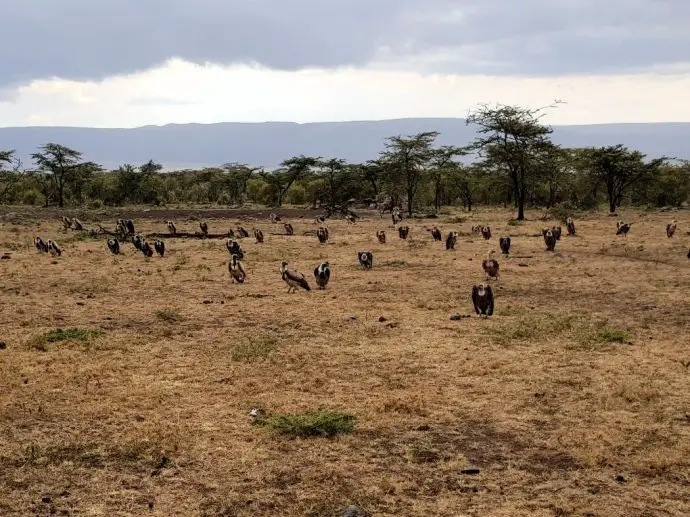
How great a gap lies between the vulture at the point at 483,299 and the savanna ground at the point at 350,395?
54 cm

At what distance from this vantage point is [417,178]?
6047 centimetres

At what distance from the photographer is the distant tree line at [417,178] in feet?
169

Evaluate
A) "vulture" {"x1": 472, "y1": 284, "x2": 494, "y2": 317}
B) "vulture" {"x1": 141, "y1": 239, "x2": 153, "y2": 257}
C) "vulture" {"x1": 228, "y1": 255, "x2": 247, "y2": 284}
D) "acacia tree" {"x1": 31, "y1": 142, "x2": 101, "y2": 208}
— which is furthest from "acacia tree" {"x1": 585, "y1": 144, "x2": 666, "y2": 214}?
"acacia tree" {"x1": 31, "y1": 142, "x2": 101, "y2": 208}

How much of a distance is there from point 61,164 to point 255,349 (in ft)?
189

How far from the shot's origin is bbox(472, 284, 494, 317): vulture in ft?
52.3

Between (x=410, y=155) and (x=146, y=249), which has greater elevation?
(x=410, y=155)

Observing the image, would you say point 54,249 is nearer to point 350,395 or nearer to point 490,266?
point 490,266

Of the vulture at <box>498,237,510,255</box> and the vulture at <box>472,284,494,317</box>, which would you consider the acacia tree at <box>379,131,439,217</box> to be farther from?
the vulture at <box>472,284,494,317</box>

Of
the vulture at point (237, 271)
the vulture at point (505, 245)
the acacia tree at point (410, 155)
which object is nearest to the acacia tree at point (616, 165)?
the acacia tree at point (410, 155)

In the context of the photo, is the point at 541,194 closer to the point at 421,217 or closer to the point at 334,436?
the point at 421,217

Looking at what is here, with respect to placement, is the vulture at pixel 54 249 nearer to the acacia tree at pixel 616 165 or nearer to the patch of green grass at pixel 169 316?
the patch of green grass at pixel 169 316

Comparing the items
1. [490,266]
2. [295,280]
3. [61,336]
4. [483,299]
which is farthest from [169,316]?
[490,266]

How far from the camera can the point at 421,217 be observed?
52.3m

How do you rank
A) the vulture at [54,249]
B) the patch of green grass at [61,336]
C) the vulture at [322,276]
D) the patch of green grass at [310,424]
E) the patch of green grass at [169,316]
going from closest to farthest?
the patch of green grass at [310,424] < the patch of green grass at [61,336] < the patch of green grass at [169,316] < the vulture at [322,276] < the vulture at [54,249]
